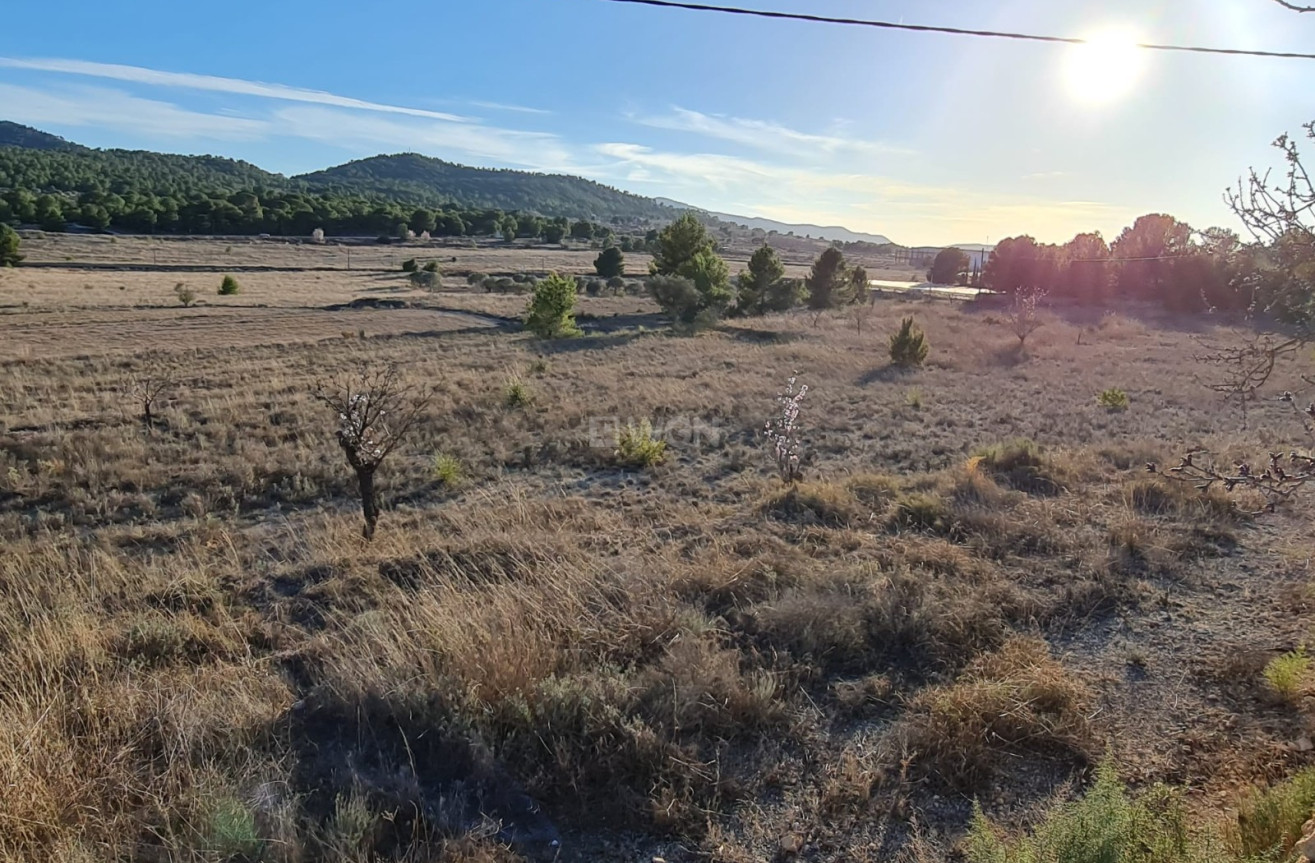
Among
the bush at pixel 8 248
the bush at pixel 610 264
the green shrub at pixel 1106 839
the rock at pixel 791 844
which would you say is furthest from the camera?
the bush at pixel 610 264

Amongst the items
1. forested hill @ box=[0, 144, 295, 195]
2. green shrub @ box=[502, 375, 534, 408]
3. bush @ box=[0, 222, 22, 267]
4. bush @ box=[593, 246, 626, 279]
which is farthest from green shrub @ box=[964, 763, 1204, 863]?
forested hill @ box=[0, 144, 295, 195]

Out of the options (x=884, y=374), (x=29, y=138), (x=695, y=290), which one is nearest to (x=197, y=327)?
(x=695, y=290)

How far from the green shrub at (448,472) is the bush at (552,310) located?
20.4 m

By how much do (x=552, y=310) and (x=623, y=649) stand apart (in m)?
28.0

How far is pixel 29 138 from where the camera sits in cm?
A: 18438

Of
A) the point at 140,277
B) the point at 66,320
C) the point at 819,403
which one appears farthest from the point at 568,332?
the point at 140,277

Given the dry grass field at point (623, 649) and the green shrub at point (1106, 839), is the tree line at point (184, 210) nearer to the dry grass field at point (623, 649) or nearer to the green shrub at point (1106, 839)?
the dry grass field at point (623, 649)

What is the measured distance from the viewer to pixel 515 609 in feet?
14.7

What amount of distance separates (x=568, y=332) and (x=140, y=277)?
42.6m

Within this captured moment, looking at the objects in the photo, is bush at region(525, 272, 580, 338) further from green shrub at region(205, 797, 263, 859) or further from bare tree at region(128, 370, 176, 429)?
green shrub at region(205, 797, 263, 859)

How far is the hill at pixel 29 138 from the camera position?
181 meters

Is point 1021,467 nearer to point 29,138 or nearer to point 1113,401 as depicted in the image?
point 1113,401

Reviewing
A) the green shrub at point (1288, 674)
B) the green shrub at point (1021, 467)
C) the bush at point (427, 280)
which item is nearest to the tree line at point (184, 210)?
the bush at point (427, 280)

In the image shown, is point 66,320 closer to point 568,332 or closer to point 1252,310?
point 568,332
